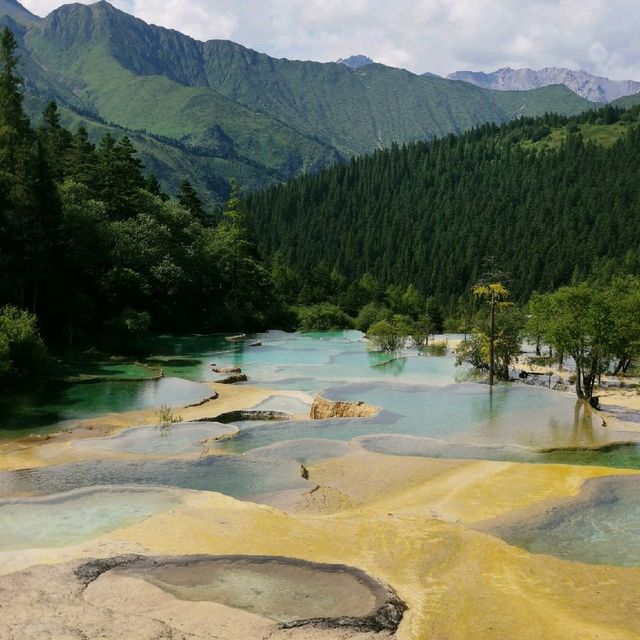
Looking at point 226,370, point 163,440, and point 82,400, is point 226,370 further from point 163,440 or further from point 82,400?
point 163,440

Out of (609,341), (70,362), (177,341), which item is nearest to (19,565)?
(609,341)

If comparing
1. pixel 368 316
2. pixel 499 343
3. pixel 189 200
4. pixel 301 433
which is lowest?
pixel 301 433

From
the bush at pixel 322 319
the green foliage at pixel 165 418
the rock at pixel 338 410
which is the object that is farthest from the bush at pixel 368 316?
the green foliage at pixel 165 418

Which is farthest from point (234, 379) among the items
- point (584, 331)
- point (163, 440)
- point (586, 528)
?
point (586, 528)

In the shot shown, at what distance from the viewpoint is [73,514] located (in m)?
19.0

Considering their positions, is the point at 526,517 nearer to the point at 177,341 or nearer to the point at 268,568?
the point at 268,568

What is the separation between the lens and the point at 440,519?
62.4 feet

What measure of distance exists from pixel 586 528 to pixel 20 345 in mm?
32778

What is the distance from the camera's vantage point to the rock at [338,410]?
3428 centimetres

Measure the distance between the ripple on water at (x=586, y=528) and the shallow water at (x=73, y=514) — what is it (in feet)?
34.0

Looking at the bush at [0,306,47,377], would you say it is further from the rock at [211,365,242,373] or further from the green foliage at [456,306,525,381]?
the green foliage at [456,306,525,381]

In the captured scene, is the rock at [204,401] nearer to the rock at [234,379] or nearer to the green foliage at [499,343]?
the rock at [234,379]

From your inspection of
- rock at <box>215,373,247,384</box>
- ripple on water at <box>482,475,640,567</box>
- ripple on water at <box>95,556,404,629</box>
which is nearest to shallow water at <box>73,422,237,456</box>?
ripple on water at <box>95,556,404,629</box>

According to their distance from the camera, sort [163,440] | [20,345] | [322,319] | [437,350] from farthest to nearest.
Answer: [322,319]
[437,350]
[20,345]
[163,440]
